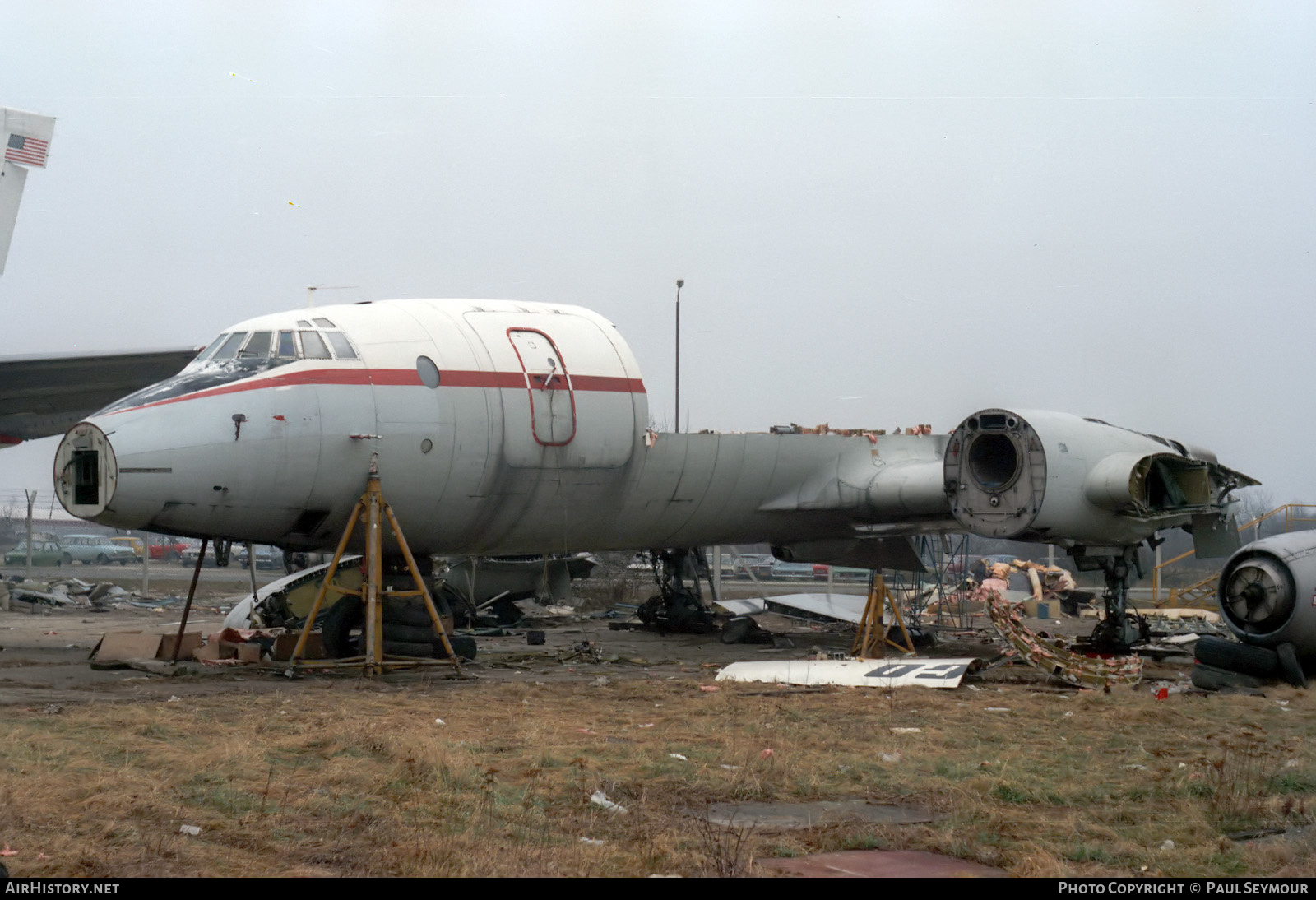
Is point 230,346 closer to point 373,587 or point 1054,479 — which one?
point 373,587

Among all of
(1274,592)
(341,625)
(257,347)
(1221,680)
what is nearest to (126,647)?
(341,625)

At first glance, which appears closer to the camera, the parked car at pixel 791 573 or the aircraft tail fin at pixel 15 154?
the aircraft tail fin at pixel 15 154

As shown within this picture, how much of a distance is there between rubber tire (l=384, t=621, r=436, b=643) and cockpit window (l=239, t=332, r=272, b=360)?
3340 millimetres

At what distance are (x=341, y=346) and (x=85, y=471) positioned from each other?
275 cm

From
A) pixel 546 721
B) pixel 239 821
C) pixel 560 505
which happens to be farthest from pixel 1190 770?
pixel 560 505

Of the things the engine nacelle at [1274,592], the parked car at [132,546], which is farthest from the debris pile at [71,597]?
the parked car at [132,546]

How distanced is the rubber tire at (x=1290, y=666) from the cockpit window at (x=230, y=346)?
11017mm

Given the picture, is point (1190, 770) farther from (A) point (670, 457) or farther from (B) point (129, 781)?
(A) point (670, 457)

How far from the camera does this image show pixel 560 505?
15070 millimetres

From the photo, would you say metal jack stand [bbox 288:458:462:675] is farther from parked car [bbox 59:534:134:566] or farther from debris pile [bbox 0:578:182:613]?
parked car [bbox 59:534:134:566]

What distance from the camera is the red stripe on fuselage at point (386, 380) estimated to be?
42.1ft

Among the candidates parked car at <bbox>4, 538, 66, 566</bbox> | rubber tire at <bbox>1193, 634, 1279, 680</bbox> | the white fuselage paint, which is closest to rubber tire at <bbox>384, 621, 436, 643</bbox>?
the white fuselage paint

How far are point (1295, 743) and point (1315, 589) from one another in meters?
4.17

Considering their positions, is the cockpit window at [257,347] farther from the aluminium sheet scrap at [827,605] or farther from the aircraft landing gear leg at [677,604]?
the aluminium sheet scrap at [827,605]
